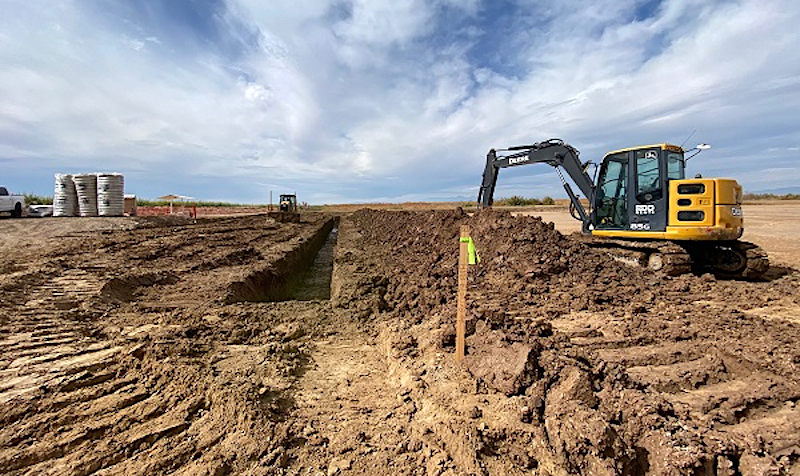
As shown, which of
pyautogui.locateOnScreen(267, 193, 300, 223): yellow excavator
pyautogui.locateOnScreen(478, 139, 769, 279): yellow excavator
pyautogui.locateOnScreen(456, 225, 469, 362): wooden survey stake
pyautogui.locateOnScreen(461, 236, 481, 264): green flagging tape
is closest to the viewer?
pyautogui.locateOnScreen(461, 236, 481, 264): green flagging tape

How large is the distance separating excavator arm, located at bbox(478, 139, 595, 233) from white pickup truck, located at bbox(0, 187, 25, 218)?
22.5 meters

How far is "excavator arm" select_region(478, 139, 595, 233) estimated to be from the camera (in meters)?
10.8

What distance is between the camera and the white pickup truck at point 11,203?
66.2 ft

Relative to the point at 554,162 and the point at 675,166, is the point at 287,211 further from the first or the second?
the point at 675,166

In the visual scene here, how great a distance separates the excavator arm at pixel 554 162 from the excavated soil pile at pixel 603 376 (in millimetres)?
3380

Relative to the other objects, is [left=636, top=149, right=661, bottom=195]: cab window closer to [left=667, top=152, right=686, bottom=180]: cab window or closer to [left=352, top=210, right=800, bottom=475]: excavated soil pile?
[left=667, top=152, right=686, bottom=180]: cab window

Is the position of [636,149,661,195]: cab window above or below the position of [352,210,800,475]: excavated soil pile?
above

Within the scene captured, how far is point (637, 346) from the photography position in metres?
4.86

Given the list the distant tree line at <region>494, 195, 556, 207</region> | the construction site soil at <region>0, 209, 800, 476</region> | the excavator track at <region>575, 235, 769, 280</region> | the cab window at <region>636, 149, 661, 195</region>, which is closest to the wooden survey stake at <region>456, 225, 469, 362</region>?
the construction site soil at <region>0, 209, 800, 476</region>

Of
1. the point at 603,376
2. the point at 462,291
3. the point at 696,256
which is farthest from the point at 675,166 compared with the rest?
the point at 462,291

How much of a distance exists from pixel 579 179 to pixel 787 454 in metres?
8.74

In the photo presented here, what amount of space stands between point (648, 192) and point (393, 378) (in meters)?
7.81

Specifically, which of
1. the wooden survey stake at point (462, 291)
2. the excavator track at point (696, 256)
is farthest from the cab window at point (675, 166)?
the wooden survey stake at point (462, 291)

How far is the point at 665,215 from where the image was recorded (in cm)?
889
